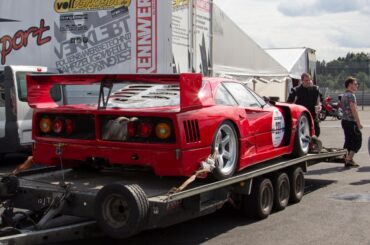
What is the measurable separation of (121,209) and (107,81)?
1.42m

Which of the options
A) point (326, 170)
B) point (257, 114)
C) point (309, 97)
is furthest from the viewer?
point (326, 170)

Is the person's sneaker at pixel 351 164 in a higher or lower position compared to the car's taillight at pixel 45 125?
lower

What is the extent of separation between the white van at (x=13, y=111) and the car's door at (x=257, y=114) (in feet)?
14.4

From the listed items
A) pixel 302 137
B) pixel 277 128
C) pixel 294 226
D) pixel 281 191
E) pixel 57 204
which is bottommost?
pixel 294 226

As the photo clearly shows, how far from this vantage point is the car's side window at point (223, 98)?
6166 millimetres

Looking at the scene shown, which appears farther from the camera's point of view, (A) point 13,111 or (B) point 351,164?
(B) point 351,164

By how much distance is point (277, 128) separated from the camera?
708 cm

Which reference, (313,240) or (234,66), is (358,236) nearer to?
(313,240)

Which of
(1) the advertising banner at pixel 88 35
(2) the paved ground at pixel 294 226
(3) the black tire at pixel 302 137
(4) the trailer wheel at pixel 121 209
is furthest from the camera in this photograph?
(1) the advertising banner at pixel 88 35

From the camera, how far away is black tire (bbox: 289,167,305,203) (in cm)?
738

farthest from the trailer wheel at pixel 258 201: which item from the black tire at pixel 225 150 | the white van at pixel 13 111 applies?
the white van at pixel 13 111

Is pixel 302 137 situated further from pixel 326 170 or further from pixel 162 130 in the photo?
pixel 162 130

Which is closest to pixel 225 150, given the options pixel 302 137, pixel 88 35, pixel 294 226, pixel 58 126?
pixel 294 226

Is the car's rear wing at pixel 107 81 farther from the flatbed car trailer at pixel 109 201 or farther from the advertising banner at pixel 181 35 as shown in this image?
the advertising banner at pixel 181 35
